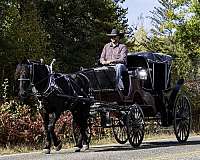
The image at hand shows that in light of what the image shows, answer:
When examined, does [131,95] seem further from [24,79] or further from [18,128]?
[18,128]

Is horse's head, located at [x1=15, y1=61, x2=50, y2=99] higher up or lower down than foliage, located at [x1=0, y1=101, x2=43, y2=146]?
higher up

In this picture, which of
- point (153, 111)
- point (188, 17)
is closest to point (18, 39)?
point (188, 17)

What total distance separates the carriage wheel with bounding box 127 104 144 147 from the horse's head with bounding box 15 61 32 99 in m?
3.09

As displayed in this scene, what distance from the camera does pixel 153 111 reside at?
16031 millimetres

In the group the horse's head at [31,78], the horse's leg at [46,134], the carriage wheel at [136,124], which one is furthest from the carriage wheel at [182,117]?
the horse's head at [31,78]

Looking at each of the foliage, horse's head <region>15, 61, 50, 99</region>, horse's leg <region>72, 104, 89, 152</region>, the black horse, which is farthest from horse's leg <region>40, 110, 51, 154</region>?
the foliage

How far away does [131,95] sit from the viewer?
583 inches

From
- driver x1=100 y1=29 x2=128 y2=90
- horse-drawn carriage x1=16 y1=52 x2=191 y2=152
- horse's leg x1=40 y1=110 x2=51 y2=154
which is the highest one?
driver x1=100 y1=29 x2=128 y2=90

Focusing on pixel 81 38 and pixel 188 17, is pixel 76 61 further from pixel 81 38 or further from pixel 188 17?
pixel 188 17

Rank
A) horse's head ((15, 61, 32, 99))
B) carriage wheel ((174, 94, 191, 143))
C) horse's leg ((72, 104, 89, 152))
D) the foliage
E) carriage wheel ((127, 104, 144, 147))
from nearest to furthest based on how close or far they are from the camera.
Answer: horse's head ((15, 61, 32, 99)) < horse's leg ((72, 104, 89, 152)) < carriage wheel ((127, 104, 144, 147)) < carriage wheel ((174, 94, 191, 143)) < the foliage

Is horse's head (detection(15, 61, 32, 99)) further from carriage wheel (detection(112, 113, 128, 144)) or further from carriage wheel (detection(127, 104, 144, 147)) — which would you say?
carriage wheel (detection(112, 113, 128, 144))

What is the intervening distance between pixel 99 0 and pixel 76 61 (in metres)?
6.06

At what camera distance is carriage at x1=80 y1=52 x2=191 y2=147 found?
1429cm

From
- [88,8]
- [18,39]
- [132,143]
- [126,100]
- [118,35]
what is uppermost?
[88,8]
